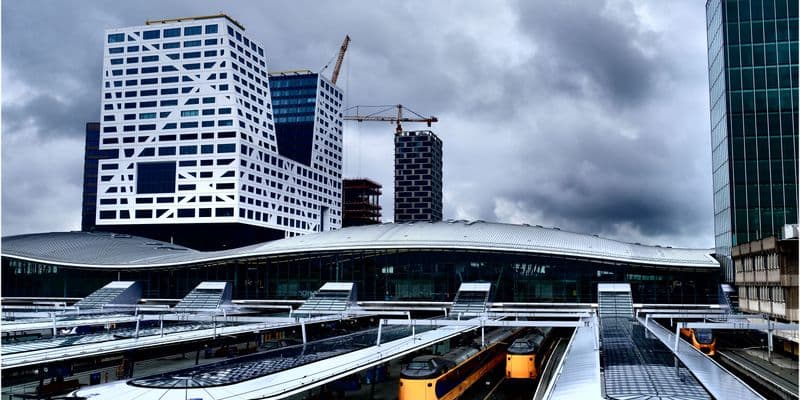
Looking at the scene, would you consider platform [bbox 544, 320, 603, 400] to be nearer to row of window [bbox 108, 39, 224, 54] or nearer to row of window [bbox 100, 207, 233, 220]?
row of window [bbox 100, 207, 233, 220]

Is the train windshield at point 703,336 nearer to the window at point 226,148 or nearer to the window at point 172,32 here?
the window at point 226,148

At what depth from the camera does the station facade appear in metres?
80.8

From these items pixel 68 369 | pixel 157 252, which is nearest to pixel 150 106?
pixel 157 252

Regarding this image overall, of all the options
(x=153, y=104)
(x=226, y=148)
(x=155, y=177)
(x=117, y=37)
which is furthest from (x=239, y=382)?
(x=117, y=37)

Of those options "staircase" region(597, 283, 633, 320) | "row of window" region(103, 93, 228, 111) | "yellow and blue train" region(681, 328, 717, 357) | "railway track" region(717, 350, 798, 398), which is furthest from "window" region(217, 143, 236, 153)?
"railway track" region(717, 350, 798, 398)

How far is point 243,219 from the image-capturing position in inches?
6545

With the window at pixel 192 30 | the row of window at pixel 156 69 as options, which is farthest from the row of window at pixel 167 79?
the window at pixel 192 30

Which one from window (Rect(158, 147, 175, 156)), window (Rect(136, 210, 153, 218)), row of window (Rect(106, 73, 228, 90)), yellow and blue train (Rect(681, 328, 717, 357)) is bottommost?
yellow and blue train (Rect(681, 328, 717, 357))

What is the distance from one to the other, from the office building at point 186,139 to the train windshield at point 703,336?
119 metres

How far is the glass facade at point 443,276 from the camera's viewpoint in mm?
80750

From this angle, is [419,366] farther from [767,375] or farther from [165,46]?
[165,46]

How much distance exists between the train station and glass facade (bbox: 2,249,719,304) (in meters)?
0.17

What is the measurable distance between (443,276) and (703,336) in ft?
97.4

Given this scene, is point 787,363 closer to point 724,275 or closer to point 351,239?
point 724,275
